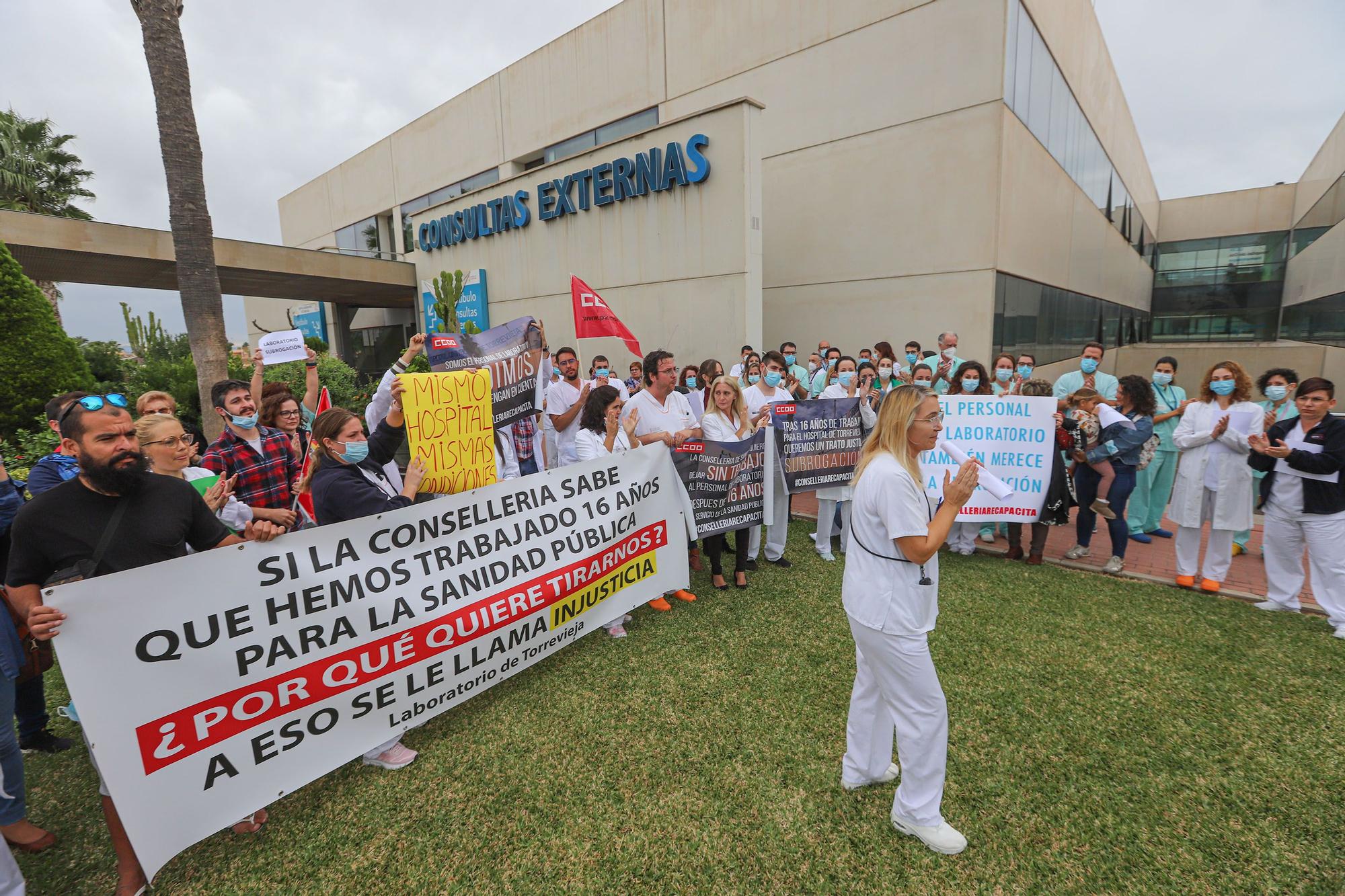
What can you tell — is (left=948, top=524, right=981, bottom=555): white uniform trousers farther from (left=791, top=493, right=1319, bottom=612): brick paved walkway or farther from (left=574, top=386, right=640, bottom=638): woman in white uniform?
(left=574, top=386, right=640, bottom=638): woman in white uniform

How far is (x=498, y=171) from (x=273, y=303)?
1875 cm

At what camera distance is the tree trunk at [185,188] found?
22.0 ft

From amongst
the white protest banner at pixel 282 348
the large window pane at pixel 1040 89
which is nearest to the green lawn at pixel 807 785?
the white protest banner at pixel 282 348

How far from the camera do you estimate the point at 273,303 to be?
31.0 meters

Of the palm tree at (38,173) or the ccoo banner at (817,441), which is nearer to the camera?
the ccoo banner at (817,441)

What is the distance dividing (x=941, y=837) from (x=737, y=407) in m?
3.78

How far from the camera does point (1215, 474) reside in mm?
5273

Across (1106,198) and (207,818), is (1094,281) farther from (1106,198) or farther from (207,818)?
(207,818)

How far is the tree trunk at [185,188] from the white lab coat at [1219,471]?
34.3 ft

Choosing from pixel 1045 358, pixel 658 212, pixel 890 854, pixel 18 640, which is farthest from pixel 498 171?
pixel 890 854

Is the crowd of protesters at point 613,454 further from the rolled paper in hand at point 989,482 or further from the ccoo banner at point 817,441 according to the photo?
the rolled paper in hand at point 989,482

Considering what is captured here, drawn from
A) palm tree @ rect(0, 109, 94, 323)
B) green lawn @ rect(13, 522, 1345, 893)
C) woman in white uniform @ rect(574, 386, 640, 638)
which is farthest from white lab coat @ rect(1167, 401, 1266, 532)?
palm tree @ rect(0, 109, 94, 323)

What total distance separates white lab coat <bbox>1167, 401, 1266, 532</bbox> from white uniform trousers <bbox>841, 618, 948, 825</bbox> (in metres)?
4.39

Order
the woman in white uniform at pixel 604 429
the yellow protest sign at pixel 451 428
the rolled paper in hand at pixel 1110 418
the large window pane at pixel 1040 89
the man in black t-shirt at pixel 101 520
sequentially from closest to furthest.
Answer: the man in black t-shirt at pixel 101 520 → the yellow protest sign at pixel 451 428 → the woman in white uniform at pixel 604 429 → the rolled paper in hand at pixel 1110 418 → the large window pane at pixel 1040 89
